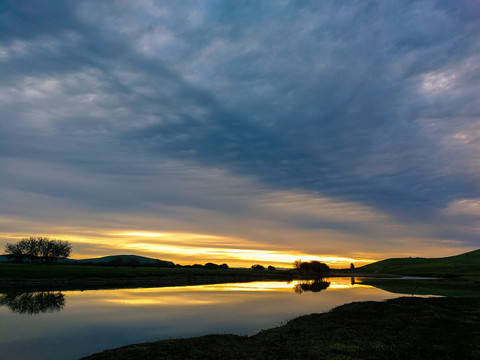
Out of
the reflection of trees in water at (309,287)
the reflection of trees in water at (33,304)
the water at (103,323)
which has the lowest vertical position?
the reflection of trees in water at (309,287)

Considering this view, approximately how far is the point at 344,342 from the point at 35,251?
183 m

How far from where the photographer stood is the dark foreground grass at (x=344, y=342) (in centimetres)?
2249

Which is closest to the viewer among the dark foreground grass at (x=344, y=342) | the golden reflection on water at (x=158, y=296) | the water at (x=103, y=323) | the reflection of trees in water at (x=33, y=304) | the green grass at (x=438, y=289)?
the dark foreground grass at (x=344, y=342)

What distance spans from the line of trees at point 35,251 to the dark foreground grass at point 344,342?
17219 cm

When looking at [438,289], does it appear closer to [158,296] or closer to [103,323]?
[158,296]

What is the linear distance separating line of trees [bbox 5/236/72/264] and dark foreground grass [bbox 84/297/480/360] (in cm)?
17219

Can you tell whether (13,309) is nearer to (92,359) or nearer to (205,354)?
(92,359)

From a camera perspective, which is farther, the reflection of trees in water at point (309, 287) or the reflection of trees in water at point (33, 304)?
the reflection of trees in water at point (309, 287)

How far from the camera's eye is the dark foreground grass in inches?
886

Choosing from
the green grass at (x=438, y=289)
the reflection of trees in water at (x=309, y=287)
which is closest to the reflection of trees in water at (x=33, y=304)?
the reflection of trees in water at (x=309, y=287)

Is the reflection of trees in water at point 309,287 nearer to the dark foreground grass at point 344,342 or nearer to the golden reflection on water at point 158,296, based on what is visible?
the golden reflection on water at point 158,296

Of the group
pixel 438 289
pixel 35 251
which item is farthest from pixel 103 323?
pixel 35 251

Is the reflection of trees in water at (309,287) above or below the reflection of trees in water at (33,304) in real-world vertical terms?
below

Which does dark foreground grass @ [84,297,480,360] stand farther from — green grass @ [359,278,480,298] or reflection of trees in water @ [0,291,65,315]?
green grass @ [359,278,480,298]
